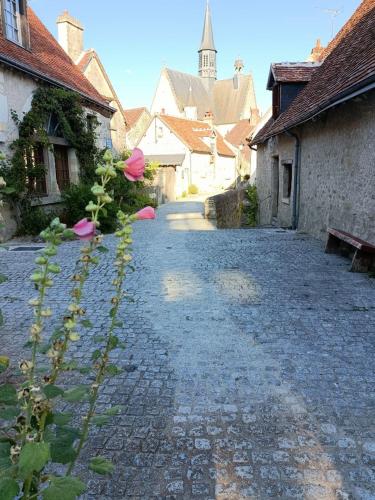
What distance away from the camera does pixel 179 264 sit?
743cm

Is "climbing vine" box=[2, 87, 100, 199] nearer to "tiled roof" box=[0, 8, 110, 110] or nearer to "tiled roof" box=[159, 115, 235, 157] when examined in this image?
"tiled roof" box=[0, 8, 110, 110]

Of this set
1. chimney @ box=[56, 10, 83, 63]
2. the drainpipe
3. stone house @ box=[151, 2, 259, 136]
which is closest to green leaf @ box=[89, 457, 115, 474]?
the drainpipe

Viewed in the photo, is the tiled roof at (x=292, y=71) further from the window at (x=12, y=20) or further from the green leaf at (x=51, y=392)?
the green leaf at (x=51, y=392)

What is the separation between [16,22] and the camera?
427 inches

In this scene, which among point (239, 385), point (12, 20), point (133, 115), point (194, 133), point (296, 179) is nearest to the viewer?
point (239, 385)

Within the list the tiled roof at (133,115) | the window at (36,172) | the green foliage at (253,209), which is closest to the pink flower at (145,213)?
the window at (36,172)

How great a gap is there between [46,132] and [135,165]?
1075 cm

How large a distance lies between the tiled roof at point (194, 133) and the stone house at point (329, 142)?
22.4 m

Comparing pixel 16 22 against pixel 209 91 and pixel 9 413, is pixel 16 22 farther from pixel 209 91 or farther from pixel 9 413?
pixel 209 91

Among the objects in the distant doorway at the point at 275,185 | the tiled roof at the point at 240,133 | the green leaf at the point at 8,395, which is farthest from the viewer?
the tiled roof at the point at 240,133

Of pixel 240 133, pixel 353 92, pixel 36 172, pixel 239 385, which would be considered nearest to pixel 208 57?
pixel 240 133

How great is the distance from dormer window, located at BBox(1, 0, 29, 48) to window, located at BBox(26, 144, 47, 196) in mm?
2933

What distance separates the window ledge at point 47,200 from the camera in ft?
35.3

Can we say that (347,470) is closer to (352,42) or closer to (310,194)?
(310,194)
